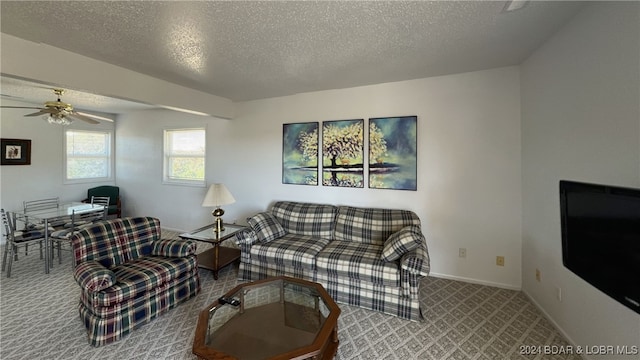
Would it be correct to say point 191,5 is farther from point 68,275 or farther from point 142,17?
point 68,275

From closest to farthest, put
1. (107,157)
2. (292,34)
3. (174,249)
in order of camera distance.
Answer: (292,34) → (174,249) → (107,157)

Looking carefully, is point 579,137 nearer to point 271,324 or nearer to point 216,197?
point 271,324

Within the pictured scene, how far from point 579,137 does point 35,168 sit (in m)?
7.65

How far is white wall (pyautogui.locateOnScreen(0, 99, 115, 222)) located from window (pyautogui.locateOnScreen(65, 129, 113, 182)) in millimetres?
161

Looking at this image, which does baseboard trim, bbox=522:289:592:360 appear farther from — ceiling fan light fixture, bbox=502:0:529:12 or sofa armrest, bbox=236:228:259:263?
→ sofa armrest, bbox=236:228:259:263

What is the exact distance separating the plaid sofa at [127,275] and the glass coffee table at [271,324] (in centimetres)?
80

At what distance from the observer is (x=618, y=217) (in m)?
1.21

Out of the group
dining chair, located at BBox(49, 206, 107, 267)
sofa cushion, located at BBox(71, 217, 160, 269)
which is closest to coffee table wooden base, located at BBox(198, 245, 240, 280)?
sofa cushion, located at BBox(71, 217, 160, 269)

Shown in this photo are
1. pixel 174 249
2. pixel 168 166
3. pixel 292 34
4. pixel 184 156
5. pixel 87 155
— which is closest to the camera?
pixel 292 34

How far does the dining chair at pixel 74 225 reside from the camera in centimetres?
340

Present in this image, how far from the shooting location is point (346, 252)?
2.76 metres

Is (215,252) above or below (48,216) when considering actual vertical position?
below

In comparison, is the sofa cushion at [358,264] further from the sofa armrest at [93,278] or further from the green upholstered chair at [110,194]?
the green upholstered chair at [110,194]

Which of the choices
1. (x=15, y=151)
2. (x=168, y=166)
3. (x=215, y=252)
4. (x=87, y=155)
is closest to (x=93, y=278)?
(x=215, y=252)
